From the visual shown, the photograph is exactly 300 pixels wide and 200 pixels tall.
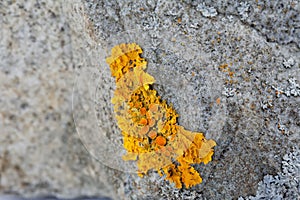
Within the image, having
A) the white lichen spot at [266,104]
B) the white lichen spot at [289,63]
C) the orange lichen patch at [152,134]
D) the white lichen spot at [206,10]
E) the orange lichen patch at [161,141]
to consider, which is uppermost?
the white lichen spot at [206,10]

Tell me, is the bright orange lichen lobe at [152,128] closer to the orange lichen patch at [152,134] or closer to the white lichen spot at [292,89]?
the orange lichen patch at [152,134]

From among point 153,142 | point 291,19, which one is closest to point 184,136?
point 153,142

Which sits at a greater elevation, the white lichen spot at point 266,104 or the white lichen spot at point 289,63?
the white lichen spot at point 289,63

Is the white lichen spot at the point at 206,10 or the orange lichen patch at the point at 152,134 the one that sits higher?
the white lichen spot at the point at 206,10

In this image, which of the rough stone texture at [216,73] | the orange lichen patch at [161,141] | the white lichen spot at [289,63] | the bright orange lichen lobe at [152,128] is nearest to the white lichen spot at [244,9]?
the rough stone texture at [216,73]

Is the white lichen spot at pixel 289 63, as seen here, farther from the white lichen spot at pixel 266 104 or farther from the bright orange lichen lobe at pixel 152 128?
the bright orange lichen lobe at pixel 152 128

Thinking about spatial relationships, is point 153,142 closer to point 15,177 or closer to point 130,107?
point 130,107

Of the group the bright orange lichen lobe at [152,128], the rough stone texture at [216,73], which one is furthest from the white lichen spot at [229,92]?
the bright orange lichen lobe at [152,128]
